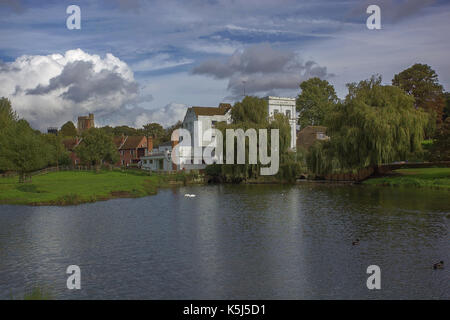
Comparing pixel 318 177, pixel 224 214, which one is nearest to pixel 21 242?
pixel 224 214

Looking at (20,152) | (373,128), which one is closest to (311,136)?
(373,128)

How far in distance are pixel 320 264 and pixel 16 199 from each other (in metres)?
31.9

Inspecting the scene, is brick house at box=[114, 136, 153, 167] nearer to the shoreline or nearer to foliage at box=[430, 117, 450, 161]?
the shoreline

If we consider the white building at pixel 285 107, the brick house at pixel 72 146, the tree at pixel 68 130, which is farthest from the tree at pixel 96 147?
the tree at pixel 68 130

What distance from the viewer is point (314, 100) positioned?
10038 centimetres

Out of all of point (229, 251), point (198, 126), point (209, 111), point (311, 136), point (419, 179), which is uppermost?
point (209, 111)

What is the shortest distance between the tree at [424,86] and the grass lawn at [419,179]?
102ft

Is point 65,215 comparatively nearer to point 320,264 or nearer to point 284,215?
point 284,215

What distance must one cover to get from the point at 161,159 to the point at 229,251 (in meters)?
66.5

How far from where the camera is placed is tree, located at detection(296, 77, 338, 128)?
328 ft

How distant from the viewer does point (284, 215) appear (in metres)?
29.6

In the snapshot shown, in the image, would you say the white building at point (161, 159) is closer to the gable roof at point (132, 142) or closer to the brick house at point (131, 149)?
the brick house at point (131, 149)

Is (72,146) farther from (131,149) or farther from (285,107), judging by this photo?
(285,107)

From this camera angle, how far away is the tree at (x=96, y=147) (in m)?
85.8
